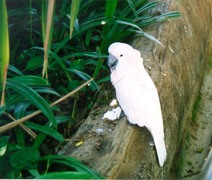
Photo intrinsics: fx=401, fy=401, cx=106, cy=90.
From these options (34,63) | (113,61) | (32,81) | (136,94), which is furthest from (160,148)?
(34,63)

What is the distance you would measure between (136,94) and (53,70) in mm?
404

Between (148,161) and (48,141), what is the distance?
1.10 feet

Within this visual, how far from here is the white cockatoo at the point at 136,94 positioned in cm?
115

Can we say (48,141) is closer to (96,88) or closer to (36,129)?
(36,129)

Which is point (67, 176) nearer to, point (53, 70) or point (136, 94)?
point (136, 94)

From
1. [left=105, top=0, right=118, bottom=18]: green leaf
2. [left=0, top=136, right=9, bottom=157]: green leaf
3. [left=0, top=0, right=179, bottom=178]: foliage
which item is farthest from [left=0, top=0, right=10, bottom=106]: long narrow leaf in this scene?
[left=105, top=0, right=118, bottom=18]: green leaf

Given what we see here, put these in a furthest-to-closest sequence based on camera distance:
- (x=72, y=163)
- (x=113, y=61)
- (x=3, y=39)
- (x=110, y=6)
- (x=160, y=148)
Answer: (x=110, y=6), (x=113, y=61), (x=160, y=148), (x=72, y=163), (x=3, y=39)

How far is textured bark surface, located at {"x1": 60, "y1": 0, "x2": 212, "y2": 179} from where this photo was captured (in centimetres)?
108

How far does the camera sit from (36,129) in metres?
1.17

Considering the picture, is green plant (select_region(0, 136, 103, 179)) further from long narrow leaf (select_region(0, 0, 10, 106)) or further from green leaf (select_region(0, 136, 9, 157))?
long narrow leaf (select_region(0, 0, 10, 106))

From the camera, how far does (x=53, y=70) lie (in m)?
1.44

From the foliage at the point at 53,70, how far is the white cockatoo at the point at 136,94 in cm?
15

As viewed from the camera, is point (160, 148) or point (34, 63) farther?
point (34, 63)

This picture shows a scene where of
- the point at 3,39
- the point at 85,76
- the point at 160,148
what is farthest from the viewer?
the point at 85,76
